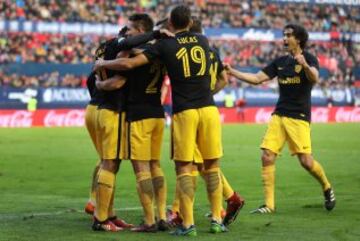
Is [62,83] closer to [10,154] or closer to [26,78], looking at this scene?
[26,78]

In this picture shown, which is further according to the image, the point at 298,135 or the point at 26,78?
the point at 26,78

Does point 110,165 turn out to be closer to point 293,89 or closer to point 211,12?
point 293,89

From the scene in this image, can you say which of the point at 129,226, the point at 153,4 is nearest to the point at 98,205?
the point at 129,226

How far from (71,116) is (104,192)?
3020 centimetres

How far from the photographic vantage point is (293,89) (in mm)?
11789

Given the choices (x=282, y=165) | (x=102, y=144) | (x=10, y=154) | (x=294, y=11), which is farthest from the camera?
(x=294, y=11)

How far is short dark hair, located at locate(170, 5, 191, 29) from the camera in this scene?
8.85 metres

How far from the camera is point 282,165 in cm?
1953

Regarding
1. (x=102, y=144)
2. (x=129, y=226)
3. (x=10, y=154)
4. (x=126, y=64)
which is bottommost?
(x=10, y=154)

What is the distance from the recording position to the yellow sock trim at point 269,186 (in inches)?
444

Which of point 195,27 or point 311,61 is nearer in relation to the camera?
point 195,27

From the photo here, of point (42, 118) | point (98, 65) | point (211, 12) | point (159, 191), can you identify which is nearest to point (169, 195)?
point (159, 191)

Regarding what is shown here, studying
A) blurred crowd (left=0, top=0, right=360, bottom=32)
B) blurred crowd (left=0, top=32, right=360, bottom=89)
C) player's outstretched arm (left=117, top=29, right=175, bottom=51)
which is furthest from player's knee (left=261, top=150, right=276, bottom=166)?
blurred crowd (left=0, top=0, right=360, bottom=32)

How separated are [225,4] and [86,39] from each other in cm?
1042
